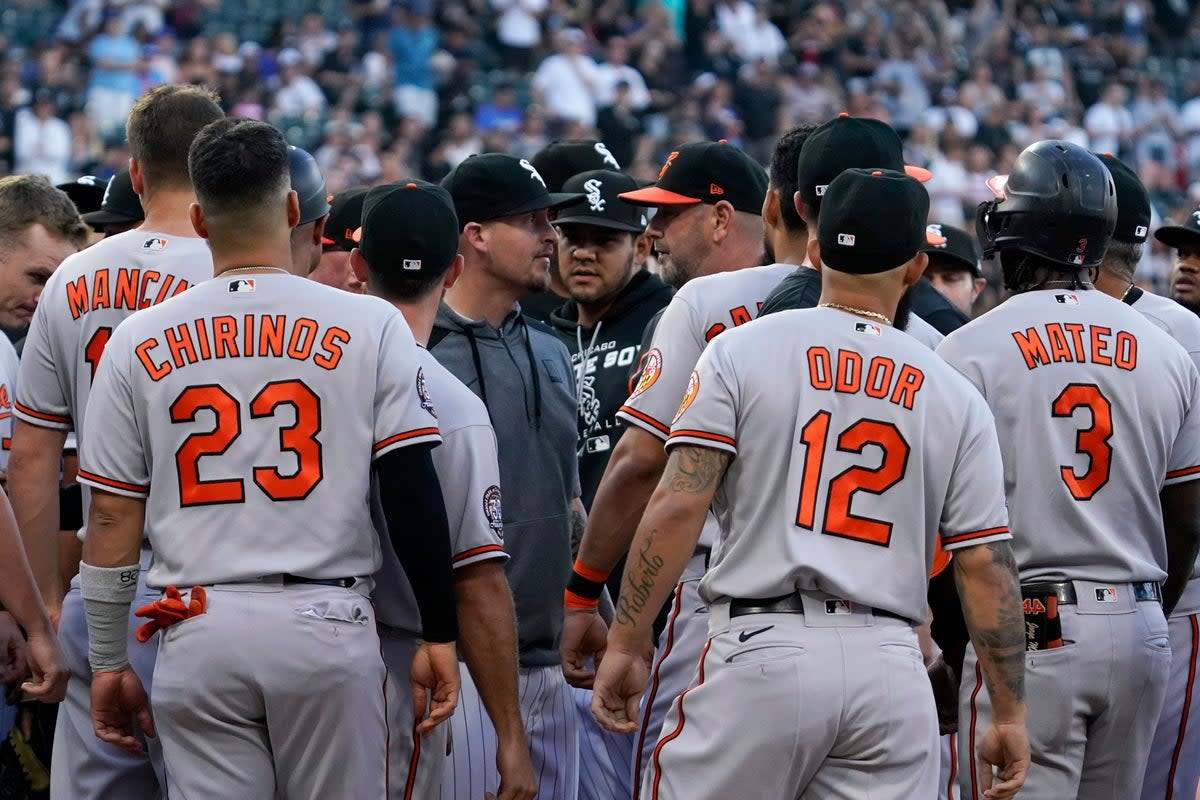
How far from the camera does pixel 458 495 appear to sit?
14.3 ft

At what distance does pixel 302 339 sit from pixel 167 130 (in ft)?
3.90

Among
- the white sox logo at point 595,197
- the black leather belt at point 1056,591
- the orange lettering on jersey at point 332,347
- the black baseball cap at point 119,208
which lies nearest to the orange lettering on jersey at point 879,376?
the black leather belt at point 1056,591

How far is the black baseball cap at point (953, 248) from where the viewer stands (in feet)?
26.9

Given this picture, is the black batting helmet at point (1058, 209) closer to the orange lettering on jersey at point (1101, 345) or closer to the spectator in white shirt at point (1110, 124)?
the orange lettering on jersey at point (1101, 345)

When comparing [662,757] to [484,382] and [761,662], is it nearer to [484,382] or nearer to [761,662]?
[761,662]

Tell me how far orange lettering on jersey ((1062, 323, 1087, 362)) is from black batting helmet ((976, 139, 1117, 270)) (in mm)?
235

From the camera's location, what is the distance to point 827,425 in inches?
156

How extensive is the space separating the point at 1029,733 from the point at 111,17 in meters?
17.6

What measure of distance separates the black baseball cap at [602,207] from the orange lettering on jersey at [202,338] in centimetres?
274

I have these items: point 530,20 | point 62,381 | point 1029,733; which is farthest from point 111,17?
point 1029,733

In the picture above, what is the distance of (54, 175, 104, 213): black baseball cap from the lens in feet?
24.2

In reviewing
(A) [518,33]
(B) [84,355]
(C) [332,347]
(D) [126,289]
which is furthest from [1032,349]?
(A) [518,33]

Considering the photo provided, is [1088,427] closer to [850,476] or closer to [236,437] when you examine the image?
[850,476]

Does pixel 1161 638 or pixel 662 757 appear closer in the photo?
pixel 662 757
